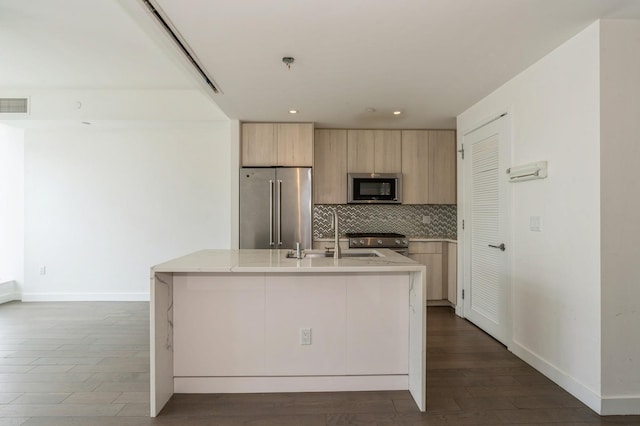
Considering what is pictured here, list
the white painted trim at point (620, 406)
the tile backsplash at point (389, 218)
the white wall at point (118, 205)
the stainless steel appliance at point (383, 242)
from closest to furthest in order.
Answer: the white painted trim at point (620, 406) < the stainless steel appliance at point (383, 242) < the white wall at point (118, 205) < the tile backsplash at point (389, 218)

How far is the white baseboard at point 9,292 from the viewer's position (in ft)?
14.4

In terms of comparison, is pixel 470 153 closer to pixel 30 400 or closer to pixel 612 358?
pixel 612 358

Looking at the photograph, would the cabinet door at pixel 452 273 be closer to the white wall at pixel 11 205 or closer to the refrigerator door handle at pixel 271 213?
the refrigerator door handle at pixel 271 213

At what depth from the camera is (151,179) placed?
4.54m

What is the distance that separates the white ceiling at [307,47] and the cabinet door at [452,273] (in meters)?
1.71

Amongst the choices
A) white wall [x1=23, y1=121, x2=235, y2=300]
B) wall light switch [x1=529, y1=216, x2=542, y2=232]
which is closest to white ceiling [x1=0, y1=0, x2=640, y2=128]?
white wall [x1=23, y1=121, x2=235, y2=300]

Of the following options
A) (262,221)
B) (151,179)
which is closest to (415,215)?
(262,221)

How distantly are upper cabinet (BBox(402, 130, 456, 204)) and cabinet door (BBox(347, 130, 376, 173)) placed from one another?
1.51 ft

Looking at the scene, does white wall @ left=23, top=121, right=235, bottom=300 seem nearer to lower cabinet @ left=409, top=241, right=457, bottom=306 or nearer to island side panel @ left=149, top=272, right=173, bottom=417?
island side panel @ left=149, top=272, right=173, bottom=417

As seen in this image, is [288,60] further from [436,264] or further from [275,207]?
[436,264]

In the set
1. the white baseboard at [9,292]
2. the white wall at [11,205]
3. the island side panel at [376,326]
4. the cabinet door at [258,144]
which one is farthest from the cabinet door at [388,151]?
the white baseboard at [9,292]

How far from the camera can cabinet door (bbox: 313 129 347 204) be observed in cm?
465

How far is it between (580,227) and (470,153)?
168 cm

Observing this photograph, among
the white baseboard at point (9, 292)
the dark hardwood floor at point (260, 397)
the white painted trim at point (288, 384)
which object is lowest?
the dark hardwood floor at point (260, 397)
